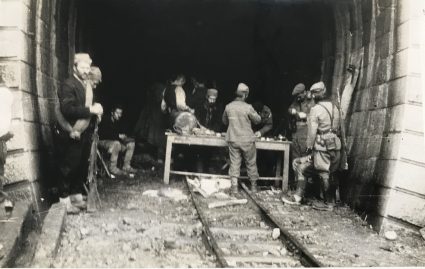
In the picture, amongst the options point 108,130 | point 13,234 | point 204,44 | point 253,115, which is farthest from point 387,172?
point 204,44

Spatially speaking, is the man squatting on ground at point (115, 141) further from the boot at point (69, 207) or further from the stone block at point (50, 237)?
the stone block at point (50, 237)

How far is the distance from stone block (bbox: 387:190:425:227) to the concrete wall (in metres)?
4.29

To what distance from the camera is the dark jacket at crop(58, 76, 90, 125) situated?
18.7 feet

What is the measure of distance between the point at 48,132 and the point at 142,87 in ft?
25.0

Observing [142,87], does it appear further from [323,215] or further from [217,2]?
[323,215]

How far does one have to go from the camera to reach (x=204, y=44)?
13.2 m

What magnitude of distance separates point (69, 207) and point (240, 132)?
3263 millimetres

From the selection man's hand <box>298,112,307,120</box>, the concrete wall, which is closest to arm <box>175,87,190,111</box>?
man's hand <box>298,112,307,120</box>

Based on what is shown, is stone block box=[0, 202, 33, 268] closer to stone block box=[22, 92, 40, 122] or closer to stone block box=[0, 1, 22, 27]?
stone block box=[22, 92, 40, 122]

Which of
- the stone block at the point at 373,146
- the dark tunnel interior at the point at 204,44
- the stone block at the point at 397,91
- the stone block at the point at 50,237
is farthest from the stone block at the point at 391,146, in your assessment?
the stone block at the point at 50,237

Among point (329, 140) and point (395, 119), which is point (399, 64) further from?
point (329, 140)

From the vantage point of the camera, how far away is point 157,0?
1081cm

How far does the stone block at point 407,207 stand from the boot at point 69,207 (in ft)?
13.0

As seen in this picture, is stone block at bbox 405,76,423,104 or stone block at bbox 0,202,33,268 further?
stone block at bbox 405,76,423,104
